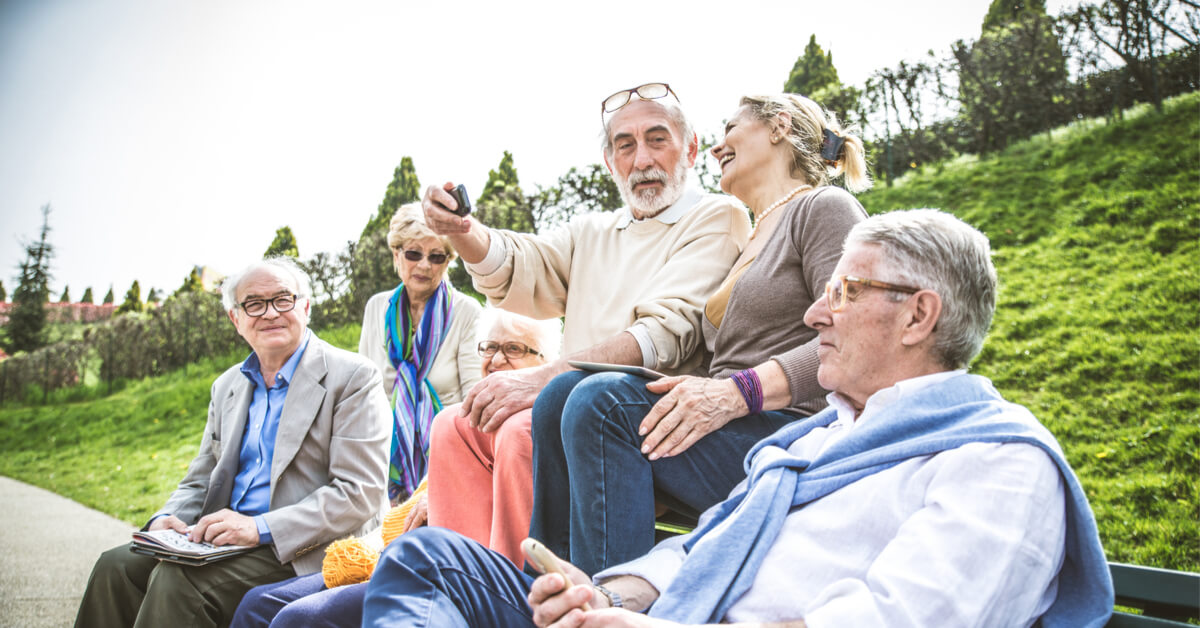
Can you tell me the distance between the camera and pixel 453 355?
14.1 ft

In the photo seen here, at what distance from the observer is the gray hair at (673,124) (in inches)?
110

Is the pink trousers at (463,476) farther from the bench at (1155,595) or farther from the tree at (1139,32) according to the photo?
the tree at (1139,32)

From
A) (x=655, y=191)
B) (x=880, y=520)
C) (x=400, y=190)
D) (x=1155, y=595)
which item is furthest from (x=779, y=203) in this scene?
(x=400, y=190)

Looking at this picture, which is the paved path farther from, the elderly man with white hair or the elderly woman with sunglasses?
the elderly man with white hair

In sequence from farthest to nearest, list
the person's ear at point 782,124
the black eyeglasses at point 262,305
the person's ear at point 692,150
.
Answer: the black eyeglasses at point 262,305, the person's ear at point 692,150, the person's ear at point 782,124

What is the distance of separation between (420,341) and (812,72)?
1291 centimetres

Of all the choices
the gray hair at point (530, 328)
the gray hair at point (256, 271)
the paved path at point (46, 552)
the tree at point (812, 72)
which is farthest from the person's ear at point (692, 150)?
the tree at point (812, 72)

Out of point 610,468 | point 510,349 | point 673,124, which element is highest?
point 673,124

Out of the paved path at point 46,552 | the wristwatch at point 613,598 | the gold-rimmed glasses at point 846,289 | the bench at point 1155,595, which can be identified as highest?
the gold-rimmed glasses at point 846,289

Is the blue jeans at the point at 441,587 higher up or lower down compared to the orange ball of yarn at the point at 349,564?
higher up

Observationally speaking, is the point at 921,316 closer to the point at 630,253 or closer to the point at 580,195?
the point at 630,253

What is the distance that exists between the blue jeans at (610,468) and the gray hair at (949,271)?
1.83ft

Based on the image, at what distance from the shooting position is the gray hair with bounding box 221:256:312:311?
3.19 metres

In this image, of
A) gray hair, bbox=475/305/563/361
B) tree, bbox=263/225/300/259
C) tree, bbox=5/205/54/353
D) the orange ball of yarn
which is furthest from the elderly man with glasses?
tree, bbox=5/205/54/353
